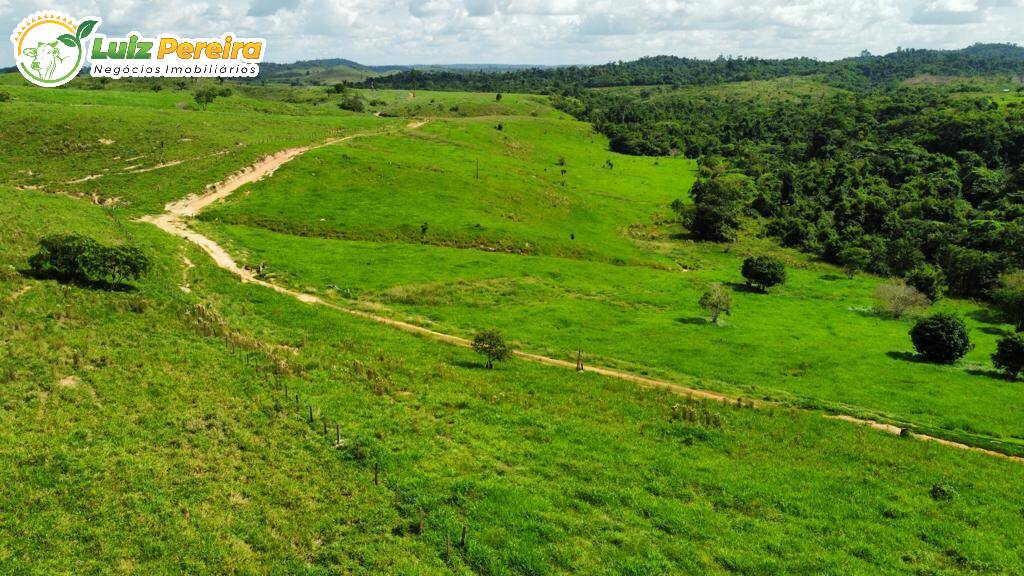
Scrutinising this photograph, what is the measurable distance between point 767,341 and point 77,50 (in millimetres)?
154029

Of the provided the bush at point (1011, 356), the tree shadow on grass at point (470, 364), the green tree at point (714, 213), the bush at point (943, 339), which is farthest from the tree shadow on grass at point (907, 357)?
the green tree at point (714, 213)

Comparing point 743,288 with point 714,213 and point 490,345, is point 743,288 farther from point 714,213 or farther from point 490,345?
point 490,345

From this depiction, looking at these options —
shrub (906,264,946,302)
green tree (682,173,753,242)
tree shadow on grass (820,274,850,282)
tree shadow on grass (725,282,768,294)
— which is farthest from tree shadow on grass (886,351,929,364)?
green tree (682,173,753,242)

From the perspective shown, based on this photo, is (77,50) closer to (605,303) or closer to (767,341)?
(605,303)

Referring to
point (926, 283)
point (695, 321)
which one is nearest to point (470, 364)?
point (695, 321)

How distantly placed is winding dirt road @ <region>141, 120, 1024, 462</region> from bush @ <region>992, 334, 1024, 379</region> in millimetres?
22515

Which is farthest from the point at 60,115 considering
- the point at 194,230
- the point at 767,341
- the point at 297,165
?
the point at 767,341

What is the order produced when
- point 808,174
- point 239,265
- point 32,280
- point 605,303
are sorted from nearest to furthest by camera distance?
point 32,280 < point 239,265 < point 605,303 < point 808,174

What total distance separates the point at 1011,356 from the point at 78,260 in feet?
260

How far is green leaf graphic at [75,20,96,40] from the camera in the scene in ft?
381

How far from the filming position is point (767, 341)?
5962 centimetres

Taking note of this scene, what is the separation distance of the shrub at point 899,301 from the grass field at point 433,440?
848 cm

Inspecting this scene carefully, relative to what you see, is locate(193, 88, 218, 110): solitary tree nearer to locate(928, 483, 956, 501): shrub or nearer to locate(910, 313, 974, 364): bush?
locate(910, 313, 974, 364): bush

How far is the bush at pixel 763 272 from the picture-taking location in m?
82.7
